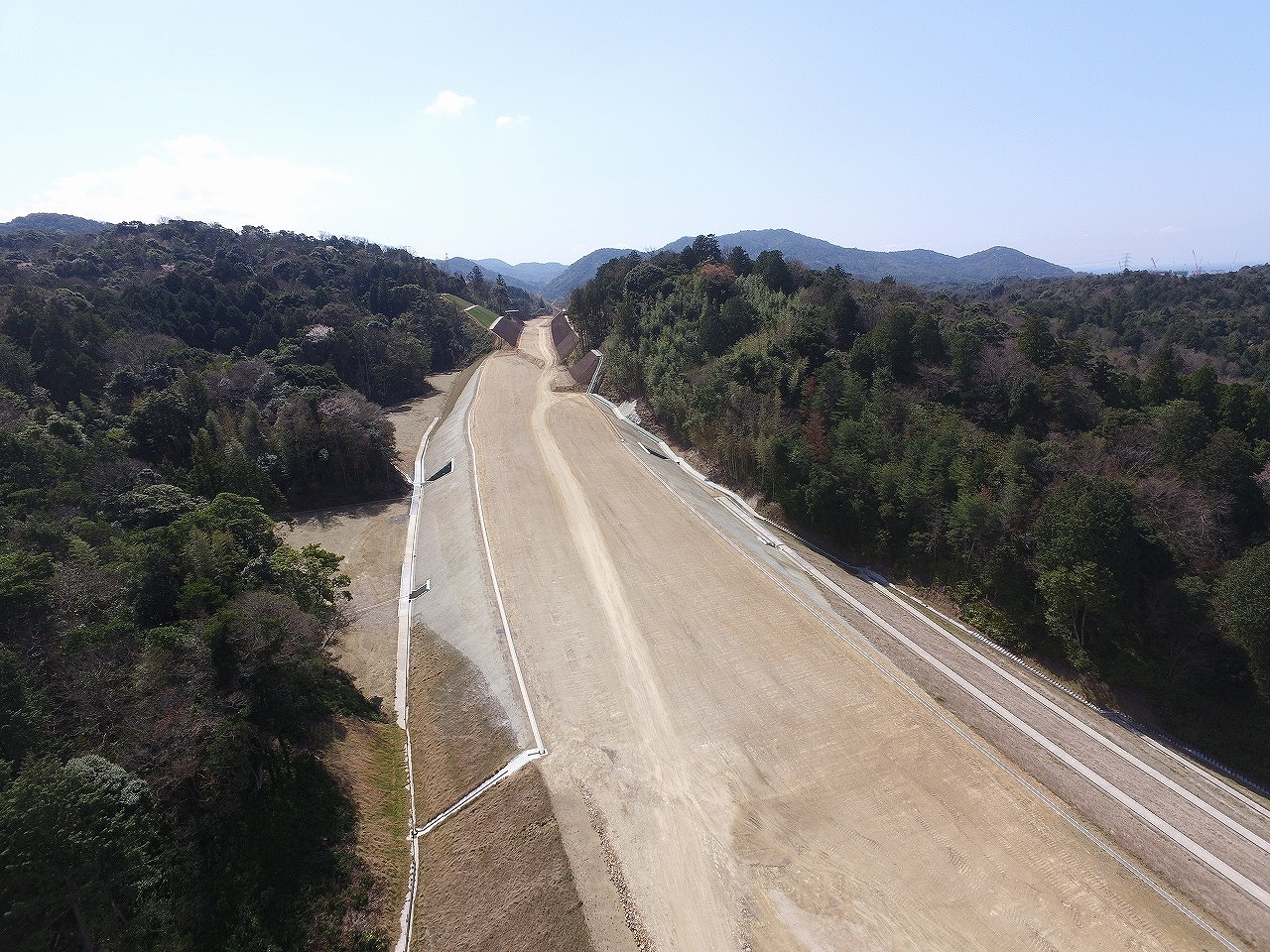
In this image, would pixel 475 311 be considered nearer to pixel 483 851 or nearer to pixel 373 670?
pixel 373 670

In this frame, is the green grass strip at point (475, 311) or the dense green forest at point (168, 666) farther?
the green grass strip at point (475, 311)

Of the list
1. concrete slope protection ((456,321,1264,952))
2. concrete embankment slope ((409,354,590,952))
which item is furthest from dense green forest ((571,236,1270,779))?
concrete embankment slope ((409,354,590,952))

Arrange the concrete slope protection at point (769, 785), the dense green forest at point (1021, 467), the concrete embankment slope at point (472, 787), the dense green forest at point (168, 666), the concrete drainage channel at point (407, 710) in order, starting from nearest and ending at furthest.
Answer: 1. the dense green forest at point (168, 666)
2. the concrete slope protection at point (769, 785)
3. the concrete embankment slope at point (472, 787)
4. the concrete drainage channel at point (407, 710)
5. the dense green forest at point (1021, 467)

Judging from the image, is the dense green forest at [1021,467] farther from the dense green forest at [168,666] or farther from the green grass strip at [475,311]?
the green grass strip at [475,311]

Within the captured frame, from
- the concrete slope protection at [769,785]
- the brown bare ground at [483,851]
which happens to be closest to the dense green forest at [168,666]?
the brown bare ground at [483,851]

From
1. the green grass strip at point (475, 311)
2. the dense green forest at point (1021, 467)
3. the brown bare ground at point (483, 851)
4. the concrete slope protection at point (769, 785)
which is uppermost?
the green grass strip at point (475, 311)

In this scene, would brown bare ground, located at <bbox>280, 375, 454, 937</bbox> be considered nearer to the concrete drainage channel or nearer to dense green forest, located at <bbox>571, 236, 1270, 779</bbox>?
the concrete drainage channel

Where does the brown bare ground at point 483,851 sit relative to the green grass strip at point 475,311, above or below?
below
